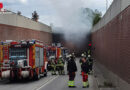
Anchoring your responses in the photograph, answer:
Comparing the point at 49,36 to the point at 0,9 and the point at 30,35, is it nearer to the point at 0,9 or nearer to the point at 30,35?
the point at 30,35

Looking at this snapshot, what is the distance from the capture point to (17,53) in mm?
19750

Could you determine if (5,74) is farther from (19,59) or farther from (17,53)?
(17,53)

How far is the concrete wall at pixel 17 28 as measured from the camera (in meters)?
33.1

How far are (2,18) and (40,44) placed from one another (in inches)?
506

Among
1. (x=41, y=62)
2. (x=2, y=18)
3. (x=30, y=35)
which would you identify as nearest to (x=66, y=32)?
(x=30, y=35)

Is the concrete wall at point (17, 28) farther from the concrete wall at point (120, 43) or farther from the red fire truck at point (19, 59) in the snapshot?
the concrete wall at point (120, 43)

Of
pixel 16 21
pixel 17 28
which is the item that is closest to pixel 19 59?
pixel 16 21

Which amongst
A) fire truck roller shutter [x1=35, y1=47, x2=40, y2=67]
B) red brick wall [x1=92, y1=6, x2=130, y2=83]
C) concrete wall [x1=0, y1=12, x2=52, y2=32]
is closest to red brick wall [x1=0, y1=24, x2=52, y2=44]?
concrete wall [x1=0, y1=12, x2=52, y2=32]

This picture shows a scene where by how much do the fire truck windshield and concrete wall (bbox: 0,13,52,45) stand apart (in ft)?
40.1

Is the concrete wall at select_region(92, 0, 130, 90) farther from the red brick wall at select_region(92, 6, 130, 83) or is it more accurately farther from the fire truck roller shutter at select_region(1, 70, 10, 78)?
the fire truck roller shutter at select_region(1, 70, 10, 78)

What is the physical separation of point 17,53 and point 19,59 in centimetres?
45

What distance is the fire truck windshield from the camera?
19594mm

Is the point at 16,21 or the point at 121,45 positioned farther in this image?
the point at 16,21

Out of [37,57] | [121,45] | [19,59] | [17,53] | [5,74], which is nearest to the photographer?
[121,45]
